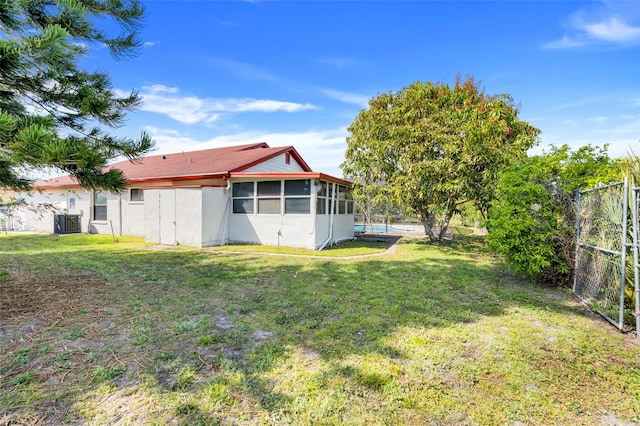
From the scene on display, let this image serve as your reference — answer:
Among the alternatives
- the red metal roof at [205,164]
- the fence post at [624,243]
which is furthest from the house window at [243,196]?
the fence post at [624,243]

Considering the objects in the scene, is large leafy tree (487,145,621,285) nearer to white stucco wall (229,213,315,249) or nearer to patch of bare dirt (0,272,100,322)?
white stucco wall (229,213,315,249)

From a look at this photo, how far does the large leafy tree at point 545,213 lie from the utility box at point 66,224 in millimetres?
18728

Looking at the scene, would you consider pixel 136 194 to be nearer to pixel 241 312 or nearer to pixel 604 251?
pixel 241 312

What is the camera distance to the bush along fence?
3.71 meters

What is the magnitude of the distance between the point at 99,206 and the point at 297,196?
11529 millimetres

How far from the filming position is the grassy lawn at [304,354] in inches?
84.5

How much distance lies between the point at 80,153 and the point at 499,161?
36.0ft

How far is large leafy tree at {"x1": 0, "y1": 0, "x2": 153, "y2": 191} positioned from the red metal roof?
20.2 ft

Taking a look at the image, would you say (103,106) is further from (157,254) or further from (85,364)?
(157,254)

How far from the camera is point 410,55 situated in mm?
12508

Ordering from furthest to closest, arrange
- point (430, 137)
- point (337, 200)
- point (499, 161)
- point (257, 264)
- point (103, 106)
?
point (337, 200)
point (430, 137)
point (499, 161)
point (257, 264)
point (103, 106)

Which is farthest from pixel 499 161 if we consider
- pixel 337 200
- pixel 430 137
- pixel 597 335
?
pixel 597 335

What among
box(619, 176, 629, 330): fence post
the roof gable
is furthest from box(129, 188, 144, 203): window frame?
box(619, 176, 629, 330): fence post

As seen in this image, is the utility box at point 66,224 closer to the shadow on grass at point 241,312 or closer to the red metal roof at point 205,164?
the red metal roof at point 205,164
